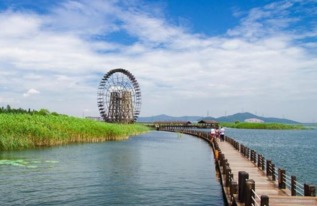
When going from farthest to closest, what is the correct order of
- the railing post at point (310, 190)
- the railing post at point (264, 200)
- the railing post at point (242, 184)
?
the railing post at point (242, 184) → the railing post at point (310, 190) → the railing post at point (264, 200)

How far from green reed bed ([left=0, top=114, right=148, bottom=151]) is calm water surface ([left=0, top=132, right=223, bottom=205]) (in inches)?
127

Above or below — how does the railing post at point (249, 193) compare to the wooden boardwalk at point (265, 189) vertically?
above

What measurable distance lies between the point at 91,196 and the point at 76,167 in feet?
30.4

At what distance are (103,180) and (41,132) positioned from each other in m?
18.8

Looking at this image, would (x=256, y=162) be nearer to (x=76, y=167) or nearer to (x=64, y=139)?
(x=76, y=167)

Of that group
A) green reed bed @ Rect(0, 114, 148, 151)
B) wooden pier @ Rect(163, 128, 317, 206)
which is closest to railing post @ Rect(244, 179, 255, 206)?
wooden pier @ Rect(163, 128, 317, 206)

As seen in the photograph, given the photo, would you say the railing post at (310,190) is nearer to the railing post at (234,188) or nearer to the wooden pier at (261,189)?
the wooden pier at (261,189)

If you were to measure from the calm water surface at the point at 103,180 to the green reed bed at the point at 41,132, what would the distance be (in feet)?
10.6

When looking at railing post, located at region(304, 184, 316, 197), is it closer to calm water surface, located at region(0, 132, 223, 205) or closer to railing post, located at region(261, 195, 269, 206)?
railing post, located at region(261, 195, 269, 206)

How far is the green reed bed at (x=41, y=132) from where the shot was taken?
121ft

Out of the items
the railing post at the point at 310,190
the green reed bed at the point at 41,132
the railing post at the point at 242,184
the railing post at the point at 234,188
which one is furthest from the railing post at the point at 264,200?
the green reed bed at the point at 41,132

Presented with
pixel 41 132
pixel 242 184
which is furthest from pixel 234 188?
pixel 41 132

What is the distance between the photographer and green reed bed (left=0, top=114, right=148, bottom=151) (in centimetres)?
3684

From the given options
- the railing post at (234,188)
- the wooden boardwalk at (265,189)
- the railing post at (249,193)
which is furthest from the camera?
the railing post at (234,188)
